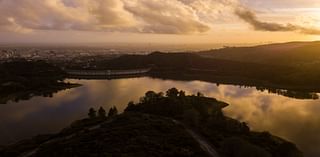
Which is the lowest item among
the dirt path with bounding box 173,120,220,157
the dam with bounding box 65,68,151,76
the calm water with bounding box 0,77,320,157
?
the calm water with bounding box 0,77,320,157

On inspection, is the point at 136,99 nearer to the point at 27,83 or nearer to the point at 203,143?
the point at 27,83

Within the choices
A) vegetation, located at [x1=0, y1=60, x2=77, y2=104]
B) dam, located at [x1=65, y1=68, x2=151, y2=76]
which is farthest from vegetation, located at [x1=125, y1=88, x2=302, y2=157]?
dam, located at [x1=65, y1=68, x2=151, y2=76]

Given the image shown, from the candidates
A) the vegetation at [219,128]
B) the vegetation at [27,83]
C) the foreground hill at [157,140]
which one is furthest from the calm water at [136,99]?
the foreground hill at [157,140]

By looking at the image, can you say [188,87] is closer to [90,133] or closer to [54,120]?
[54,120]

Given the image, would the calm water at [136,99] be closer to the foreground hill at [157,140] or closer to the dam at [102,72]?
the foreground hill at [157,140]

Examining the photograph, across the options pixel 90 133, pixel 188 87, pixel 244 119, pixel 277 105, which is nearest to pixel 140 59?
pixel 188 87

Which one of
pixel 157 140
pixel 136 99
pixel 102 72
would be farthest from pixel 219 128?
pixel 102 72

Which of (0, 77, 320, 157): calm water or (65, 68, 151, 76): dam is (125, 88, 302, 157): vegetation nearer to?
(0, 77, 320, 157): calm water
